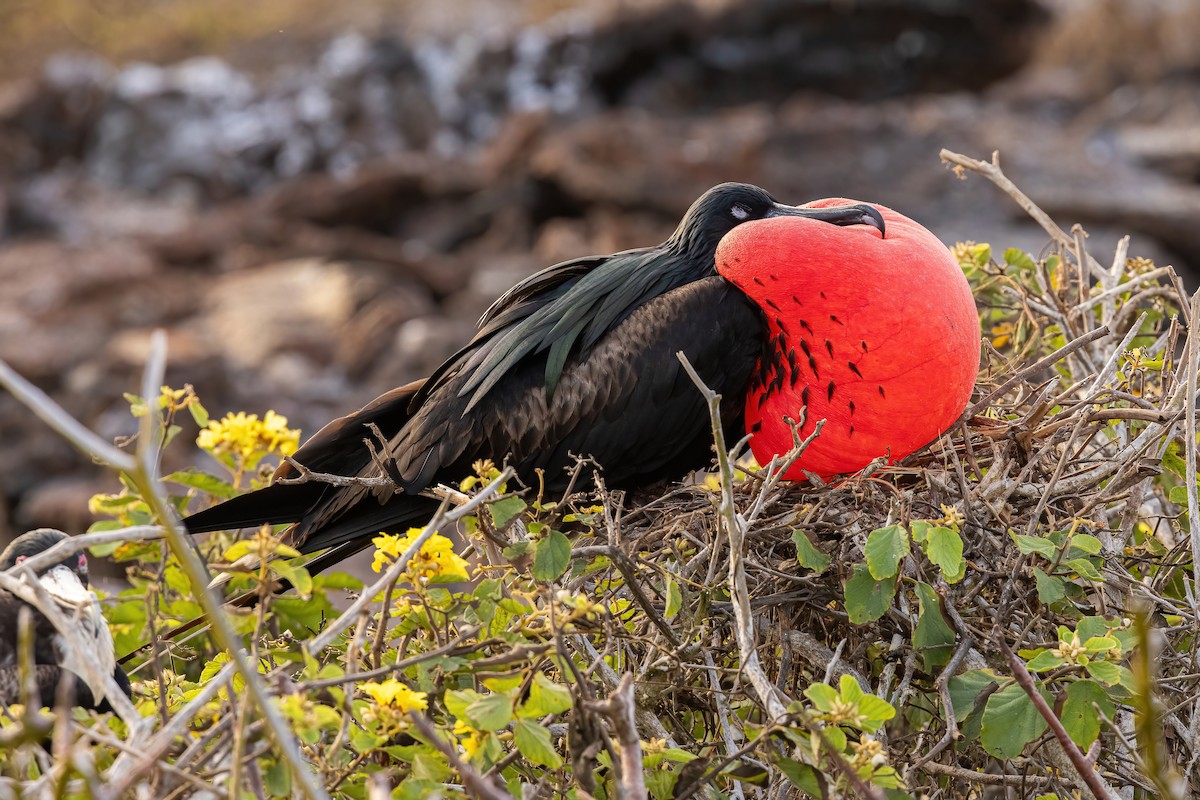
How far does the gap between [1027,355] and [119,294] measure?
8047mm

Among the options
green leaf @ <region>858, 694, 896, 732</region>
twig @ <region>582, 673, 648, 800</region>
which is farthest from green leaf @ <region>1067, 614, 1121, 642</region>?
twig @ <region>582, 673, 648, 800</region>

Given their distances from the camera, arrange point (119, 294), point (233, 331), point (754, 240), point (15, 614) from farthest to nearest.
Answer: point (119, 294) → point (233, 331) → point (754, 240) → point (15, 614)

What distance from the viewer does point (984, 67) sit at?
512 inches

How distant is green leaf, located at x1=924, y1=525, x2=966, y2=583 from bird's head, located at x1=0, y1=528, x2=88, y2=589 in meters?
1.46

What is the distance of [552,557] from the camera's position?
1900 millimetres

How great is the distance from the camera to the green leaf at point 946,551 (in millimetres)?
1835

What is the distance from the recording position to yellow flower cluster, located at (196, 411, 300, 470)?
2.68m

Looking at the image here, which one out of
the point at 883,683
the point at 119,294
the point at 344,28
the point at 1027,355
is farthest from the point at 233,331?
the point at 344,28

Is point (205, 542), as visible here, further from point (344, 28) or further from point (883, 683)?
point (344, 28)

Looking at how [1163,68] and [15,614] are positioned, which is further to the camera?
[1163,68]

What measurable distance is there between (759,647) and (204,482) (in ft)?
4.03

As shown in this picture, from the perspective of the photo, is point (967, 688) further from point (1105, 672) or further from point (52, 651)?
point (52, 651)

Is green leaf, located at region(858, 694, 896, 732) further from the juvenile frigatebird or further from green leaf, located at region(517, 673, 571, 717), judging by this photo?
the juvenile frigatebird

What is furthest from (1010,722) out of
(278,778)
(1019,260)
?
(1019,260)
